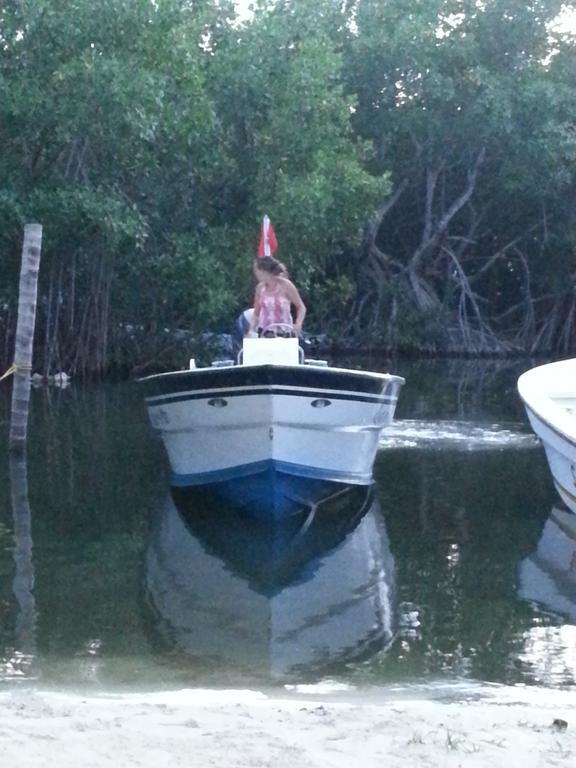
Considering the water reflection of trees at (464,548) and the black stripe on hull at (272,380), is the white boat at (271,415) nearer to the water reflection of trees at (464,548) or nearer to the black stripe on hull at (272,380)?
the black stripe on hull at (272,380)

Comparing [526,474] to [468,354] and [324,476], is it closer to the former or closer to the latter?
[324,476]

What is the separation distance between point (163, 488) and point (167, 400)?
1.06 meters

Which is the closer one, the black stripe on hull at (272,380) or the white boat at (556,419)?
the white boat at (556,419)

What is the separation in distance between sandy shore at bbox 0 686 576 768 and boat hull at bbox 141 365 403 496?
168 inches

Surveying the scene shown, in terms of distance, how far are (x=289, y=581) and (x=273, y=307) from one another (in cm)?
304

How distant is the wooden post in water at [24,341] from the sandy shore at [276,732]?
7.03m

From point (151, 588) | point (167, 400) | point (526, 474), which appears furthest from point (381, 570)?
point (526, 474)

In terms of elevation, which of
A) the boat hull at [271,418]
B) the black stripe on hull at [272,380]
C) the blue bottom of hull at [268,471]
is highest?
the black stripe on hull at [272,380]

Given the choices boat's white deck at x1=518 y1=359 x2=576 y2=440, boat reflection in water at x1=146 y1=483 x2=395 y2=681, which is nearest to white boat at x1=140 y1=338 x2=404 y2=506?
boat reflection in water at x1=146 y1=483 x2=395 y2=681

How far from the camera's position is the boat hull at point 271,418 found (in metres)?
9.73

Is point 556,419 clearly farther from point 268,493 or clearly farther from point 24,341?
point 24,341

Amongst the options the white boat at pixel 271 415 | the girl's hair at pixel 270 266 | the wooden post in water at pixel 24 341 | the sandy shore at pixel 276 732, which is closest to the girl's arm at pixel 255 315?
the girl's hair at pixel 270 266

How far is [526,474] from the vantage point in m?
11.9

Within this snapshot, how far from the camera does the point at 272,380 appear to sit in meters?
9.64
